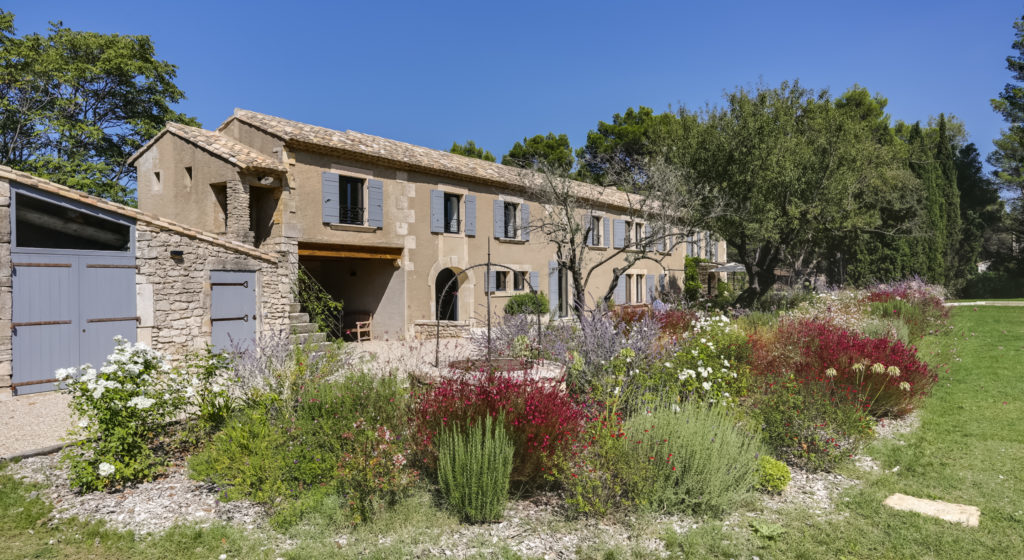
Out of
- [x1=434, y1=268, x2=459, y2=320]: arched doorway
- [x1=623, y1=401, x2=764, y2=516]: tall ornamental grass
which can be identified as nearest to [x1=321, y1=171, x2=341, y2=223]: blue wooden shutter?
[x1=434, y1=268, x2=459, y2=320]: arched doorway

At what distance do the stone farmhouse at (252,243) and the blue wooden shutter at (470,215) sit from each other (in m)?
0.04

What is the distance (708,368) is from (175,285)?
9899mm

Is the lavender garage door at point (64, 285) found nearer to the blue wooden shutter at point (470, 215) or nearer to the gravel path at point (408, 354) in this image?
the gravel path at point (408, 354)

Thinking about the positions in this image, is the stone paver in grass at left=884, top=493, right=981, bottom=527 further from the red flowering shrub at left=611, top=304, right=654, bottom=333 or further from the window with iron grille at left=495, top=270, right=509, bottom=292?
the window with iron grille at left=495, top=270, right=509, bottom=292

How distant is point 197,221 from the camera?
44.4ft

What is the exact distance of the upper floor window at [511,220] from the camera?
18.9m

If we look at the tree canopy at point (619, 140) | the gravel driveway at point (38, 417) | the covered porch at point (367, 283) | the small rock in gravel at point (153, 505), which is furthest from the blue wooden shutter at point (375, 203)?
the tree canopy at point (619, 140)

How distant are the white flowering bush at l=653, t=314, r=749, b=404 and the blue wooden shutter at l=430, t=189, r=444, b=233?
32.7ft

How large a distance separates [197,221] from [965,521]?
15.1 metres

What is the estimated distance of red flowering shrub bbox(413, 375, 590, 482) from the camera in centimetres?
419

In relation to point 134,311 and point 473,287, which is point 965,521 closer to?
point 134,311

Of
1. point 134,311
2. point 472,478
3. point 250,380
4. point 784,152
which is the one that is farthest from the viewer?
point 784,152

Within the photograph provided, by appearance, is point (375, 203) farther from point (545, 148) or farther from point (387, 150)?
point (545, 148)

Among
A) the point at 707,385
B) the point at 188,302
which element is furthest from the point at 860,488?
the point at 188,302
